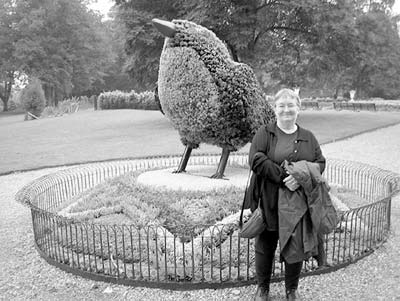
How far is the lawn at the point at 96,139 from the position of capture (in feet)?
52.6

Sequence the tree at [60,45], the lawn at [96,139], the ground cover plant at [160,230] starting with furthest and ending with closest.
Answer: the tree at [60,45], the lawn at [96,139], the ground cover plant at [160,230]

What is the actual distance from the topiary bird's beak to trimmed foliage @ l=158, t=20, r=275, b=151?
93 mm

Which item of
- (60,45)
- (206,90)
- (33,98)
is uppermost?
(60,45)

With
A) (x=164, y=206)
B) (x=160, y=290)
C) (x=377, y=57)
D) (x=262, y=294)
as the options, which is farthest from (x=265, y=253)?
(x=377, y=57)

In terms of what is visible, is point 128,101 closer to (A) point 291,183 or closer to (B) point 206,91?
(B) point 206,91

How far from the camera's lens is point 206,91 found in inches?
316

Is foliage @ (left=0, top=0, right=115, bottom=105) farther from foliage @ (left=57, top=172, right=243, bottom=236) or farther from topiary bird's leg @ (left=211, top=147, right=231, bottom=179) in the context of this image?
foliage @ (left=57, top=172, right=243, bottom=236)

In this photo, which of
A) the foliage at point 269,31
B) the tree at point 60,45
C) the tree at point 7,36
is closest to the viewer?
the foliage at point 269,31

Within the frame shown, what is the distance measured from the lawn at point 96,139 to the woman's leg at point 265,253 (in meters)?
11.6

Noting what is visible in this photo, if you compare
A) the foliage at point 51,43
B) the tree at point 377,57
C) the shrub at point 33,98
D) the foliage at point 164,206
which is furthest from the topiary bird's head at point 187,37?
the foliage at point 51,43

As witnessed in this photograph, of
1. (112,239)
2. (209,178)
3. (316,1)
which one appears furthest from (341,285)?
(316,1)

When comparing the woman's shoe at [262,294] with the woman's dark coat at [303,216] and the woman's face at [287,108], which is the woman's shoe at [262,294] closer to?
the woman's dark coat at [303,216]

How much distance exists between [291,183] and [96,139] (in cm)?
1867

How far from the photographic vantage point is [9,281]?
5.54 metres
